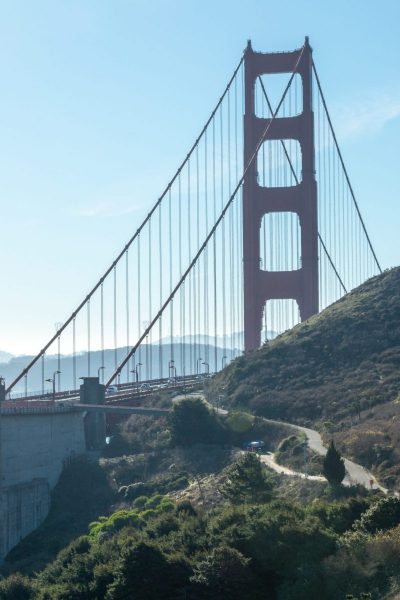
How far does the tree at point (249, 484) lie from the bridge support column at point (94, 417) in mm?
34326

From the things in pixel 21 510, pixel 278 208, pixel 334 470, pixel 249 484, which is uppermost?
pixel 278 208

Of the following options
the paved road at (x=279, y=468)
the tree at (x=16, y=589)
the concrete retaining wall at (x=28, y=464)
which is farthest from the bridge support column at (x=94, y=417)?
the tree at (x=16, y=589)

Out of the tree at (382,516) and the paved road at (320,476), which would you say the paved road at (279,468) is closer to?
the paved road at (320,476)

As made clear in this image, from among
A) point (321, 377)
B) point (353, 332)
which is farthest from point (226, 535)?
point (353, 332)

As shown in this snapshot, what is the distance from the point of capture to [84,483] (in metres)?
77.8

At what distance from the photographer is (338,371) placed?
284ft

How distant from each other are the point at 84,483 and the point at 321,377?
19.1 m

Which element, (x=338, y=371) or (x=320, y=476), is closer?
(x=320, y=476)

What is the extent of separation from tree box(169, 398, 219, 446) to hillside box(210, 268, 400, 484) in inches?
199

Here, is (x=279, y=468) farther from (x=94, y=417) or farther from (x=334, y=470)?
(x=94, y=417)

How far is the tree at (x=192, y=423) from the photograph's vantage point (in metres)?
77.2

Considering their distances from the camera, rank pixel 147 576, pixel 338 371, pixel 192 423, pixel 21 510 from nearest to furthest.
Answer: pixel 147 576
pixel 21 510
pixel 192 423
pixel 338 371

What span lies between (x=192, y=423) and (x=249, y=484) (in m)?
24.8

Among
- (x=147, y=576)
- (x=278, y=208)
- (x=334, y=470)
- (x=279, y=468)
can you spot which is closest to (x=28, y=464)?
(x=279, y=468)
